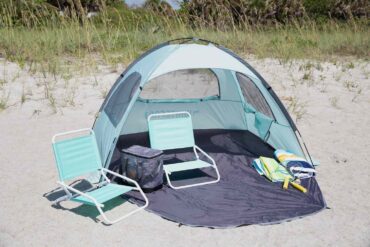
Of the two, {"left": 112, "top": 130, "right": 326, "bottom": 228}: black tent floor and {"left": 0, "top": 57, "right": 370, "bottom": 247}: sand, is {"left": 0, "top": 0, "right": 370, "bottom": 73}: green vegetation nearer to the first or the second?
{"left": 0, "top": 57, "right": 370, "bottom": 247}: sand

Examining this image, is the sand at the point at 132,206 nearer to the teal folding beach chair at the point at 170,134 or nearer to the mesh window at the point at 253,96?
the mesh window at the point at 253,96

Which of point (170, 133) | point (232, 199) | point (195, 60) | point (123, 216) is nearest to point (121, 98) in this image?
point (170, 133)

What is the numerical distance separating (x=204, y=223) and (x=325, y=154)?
8.93 feet

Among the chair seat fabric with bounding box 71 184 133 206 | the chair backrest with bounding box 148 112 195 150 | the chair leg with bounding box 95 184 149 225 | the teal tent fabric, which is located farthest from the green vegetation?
the chair leg with bounding box 95 184 149 225

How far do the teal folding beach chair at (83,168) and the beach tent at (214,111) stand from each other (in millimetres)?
225

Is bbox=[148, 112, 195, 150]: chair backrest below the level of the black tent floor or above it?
above

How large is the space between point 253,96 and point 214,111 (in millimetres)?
850

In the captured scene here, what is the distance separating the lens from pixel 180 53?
213 inches

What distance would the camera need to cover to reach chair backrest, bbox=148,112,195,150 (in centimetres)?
554

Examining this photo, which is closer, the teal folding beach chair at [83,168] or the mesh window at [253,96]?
the teal folding beach chair at [83,168]

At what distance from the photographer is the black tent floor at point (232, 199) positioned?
4.41 m

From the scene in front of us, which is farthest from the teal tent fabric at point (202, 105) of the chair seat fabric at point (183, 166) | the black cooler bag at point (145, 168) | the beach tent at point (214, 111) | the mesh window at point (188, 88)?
the chair seat fabric at point (183, 166)

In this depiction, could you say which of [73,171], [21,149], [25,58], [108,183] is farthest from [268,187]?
[25,58]

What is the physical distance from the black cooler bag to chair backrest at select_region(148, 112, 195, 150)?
1.62 feet
